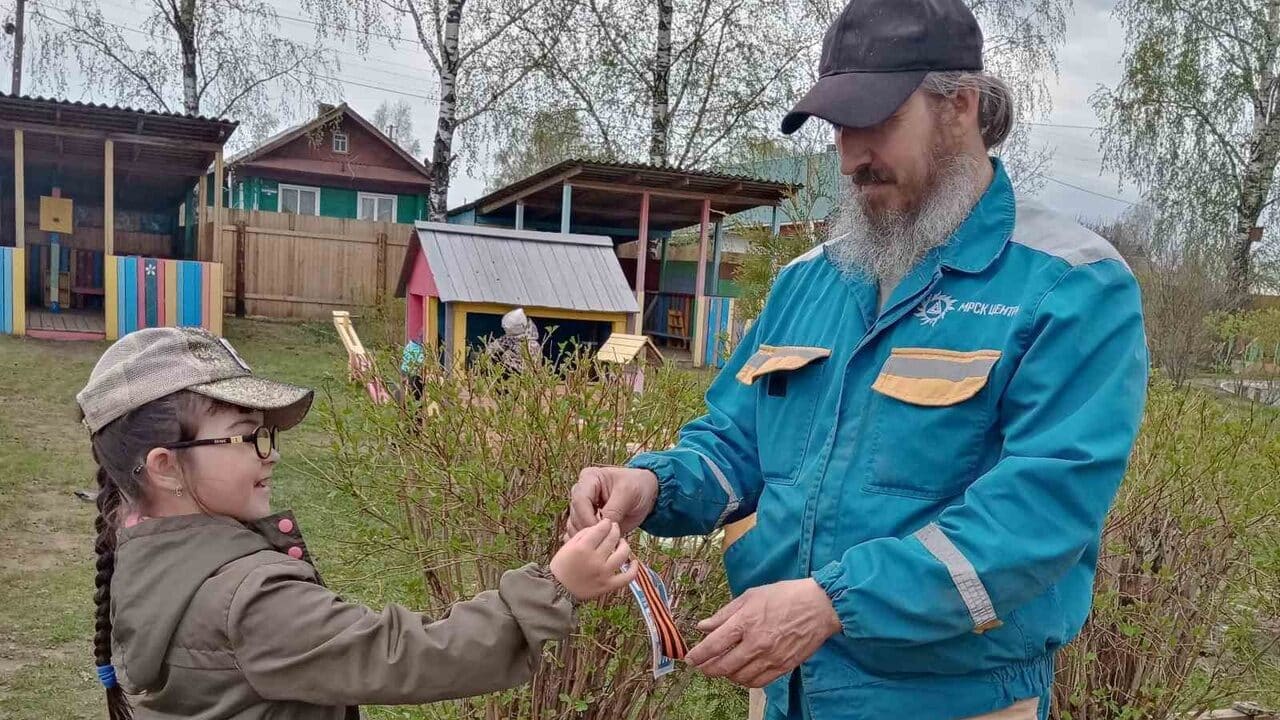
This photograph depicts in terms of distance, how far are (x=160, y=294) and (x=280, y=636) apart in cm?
1322

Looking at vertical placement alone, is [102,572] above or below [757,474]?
below

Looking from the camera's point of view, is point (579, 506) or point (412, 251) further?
point (412, 251)

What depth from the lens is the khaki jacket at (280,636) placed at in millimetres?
1568

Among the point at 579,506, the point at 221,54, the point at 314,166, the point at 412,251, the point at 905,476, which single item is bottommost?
the point at 579,506

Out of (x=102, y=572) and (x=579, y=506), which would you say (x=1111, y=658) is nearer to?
(x=579, y=506)

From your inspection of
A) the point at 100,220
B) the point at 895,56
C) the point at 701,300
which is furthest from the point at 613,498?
the point at 100,220

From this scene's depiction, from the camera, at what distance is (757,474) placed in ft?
6.95

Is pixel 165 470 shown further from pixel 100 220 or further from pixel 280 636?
pixel 100 220

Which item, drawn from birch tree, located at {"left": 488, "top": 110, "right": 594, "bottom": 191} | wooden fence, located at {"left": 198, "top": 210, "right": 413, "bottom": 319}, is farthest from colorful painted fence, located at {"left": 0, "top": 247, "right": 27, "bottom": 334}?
birch tree, located at {"left": 488, "top": 110, "right": 594, "bottom": 191}

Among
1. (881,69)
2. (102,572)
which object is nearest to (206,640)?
(102,572)

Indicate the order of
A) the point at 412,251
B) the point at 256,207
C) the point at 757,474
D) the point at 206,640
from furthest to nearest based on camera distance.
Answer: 1. the point at 256,207
2. the point at 412,251
3. the point at 757,474
4. the point at 206,640

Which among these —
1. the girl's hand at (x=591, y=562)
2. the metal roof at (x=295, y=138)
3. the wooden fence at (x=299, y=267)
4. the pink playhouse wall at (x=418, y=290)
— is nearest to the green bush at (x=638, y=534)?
the girl's hand at (x=591, y=562)

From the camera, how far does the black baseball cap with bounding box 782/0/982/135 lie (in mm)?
1698

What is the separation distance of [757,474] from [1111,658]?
2.18 meters
